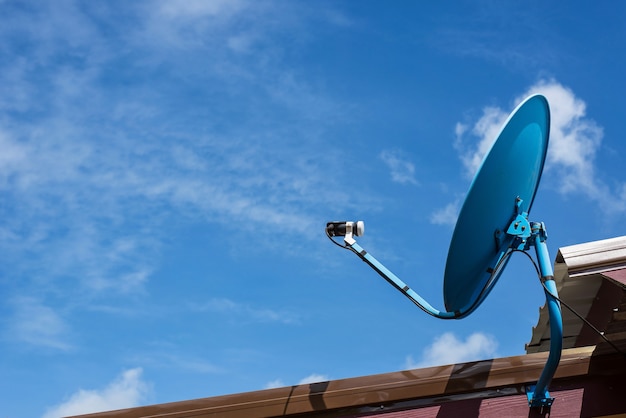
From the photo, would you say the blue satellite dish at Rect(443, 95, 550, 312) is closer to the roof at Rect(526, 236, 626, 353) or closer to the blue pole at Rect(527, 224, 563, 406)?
the blue pole at Rect(527, 224, 563, 406)

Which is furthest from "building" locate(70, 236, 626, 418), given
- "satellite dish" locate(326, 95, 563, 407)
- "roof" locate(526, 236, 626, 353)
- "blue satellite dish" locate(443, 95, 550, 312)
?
"blue satellite dish" locate(443, 95, 550, 312)

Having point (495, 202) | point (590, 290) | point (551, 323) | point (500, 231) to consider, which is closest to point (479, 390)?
point (551, 323)

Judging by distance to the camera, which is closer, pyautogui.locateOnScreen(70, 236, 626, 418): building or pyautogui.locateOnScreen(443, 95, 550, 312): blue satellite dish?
pyautogui.locateOnScreen(443, 95, 550, 312): blue satellite dish

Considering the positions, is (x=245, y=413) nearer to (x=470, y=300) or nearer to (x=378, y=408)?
(x=378, y=408)

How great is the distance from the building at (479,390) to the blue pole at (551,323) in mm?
106

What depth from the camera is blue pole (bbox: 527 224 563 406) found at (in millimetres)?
3504

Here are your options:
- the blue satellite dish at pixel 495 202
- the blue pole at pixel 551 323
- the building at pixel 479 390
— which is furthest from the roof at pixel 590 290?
the blue satellite dish at pixel 495 202

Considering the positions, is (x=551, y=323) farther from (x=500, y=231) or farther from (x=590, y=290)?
(x=590, y=290)

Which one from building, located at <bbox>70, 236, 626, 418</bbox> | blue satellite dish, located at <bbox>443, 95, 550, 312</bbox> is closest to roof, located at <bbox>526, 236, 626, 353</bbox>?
building, located at <bbox>70, 236, 626, 418</bbox>

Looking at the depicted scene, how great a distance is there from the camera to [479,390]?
387 centimetres

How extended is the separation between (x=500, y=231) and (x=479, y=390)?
90 centimetres

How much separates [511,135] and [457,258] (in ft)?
2.15

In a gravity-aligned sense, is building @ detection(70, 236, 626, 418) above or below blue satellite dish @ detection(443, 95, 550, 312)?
A: below

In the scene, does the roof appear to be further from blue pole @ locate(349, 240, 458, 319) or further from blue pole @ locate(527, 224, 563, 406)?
blue pole @ locate(349, 240, 458, 319)
